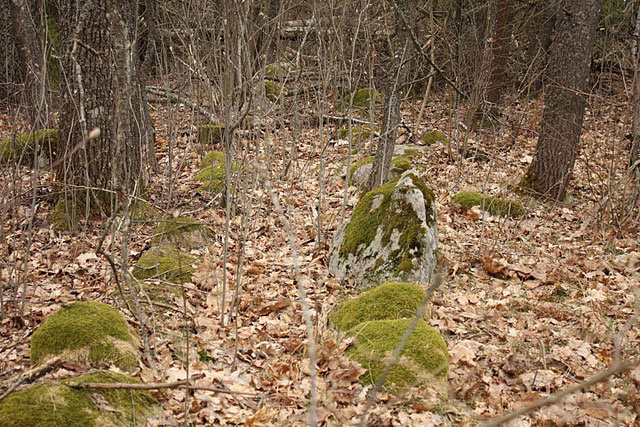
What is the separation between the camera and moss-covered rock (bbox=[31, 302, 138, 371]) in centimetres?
339

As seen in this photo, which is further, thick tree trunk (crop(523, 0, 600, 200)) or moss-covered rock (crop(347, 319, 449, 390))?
thick tree trunk (crop(523, 0, 600, 200))

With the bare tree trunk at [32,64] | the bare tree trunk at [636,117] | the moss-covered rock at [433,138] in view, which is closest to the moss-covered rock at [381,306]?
the bare tree trunk at [32,64]

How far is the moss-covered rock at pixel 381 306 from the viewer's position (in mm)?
4297

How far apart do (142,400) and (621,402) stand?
2921mm

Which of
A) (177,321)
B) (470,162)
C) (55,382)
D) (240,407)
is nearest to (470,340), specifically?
(240,407)

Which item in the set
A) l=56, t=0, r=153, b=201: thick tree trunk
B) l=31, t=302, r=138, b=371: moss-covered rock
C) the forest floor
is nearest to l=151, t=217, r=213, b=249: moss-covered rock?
the forest floor

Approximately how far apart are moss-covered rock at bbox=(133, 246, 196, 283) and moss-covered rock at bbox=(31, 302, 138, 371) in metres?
1.03

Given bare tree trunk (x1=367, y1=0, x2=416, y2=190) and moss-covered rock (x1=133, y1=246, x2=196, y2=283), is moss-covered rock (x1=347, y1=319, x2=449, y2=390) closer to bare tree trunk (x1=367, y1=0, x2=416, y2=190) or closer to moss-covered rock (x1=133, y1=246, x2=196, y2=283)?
moss-covered rock (x1=133, y1=246, x2=196, y2=283)

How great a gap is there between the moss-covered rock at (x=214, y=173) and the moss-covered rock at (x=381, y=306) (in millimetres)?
3161

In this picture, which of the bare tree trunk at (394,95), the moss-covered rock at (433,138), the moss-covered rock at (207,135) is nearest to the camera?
the bare tree trunk at (394,95)

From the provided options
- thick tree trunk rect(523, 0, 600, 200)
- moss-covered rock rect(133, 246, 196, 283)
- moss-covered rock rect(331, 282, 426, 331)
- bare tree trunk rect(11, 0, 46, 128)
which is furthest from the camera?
thick tree trunk rect(523, 0, 600, 200)

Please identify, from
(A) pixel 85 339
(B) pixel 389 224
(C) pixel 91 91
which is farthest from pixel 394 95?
(A) pixel 85 339

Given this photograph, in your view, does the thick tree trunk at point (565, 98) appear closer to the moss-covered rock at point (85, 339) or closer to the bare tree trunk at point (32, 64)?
the moss-covered rock at point (85, 339)

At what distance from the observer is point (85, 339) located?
3.45 m
